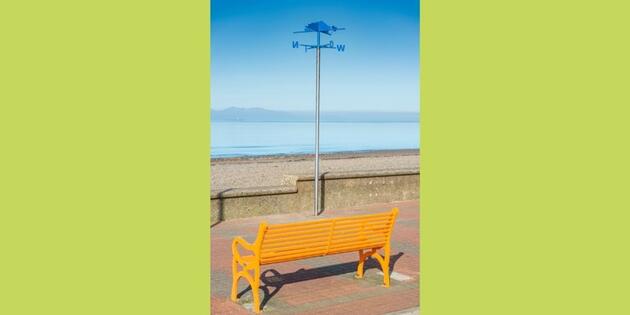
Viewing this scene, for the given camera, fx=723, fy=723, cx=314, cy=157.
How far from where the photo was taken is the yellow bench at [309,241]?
274 inches

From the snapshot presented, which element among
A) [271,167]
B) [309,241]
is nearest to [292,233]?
[309,241]

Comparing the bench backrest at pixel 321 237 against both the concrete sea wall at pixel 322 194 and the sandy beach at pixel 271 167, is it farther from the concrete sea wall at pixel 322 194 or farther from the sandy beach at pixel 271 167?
the sandy beach at pixel 271 167

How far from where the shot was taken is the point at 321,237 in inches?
292

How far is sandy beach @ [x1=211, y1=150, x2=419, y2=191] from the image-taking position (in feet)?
84.5

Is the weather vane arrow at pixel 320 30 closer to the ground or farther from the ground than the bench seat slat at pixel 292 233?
farther from the ground

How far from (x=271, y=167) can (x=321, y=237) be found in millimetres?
26950

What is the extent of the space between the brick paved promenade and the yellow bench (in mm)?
188

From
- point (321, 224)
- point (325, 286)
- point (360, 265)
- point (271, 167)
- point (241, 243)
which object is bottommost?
point (271, 167)

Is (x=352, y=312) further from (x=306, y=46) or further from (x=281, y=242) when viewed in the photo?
(x=306, y=46)

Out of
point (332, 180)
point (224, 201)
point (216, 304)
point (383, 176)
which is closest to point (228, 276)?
point (216, 304)

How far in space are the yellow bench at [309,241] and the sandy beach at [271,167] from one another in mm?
13746

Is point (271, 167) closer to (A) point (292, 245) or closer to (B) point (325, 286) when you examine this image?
(B) point (325, 286)

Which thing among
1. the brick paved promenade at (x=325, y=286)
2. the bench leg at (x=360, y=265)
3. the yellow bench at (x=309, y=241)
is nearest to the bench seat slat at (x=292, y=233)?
the yellow bench at (x=309, y=241)

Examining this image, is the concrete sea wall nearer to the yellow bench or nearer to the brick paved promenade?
the brick paved promenade
